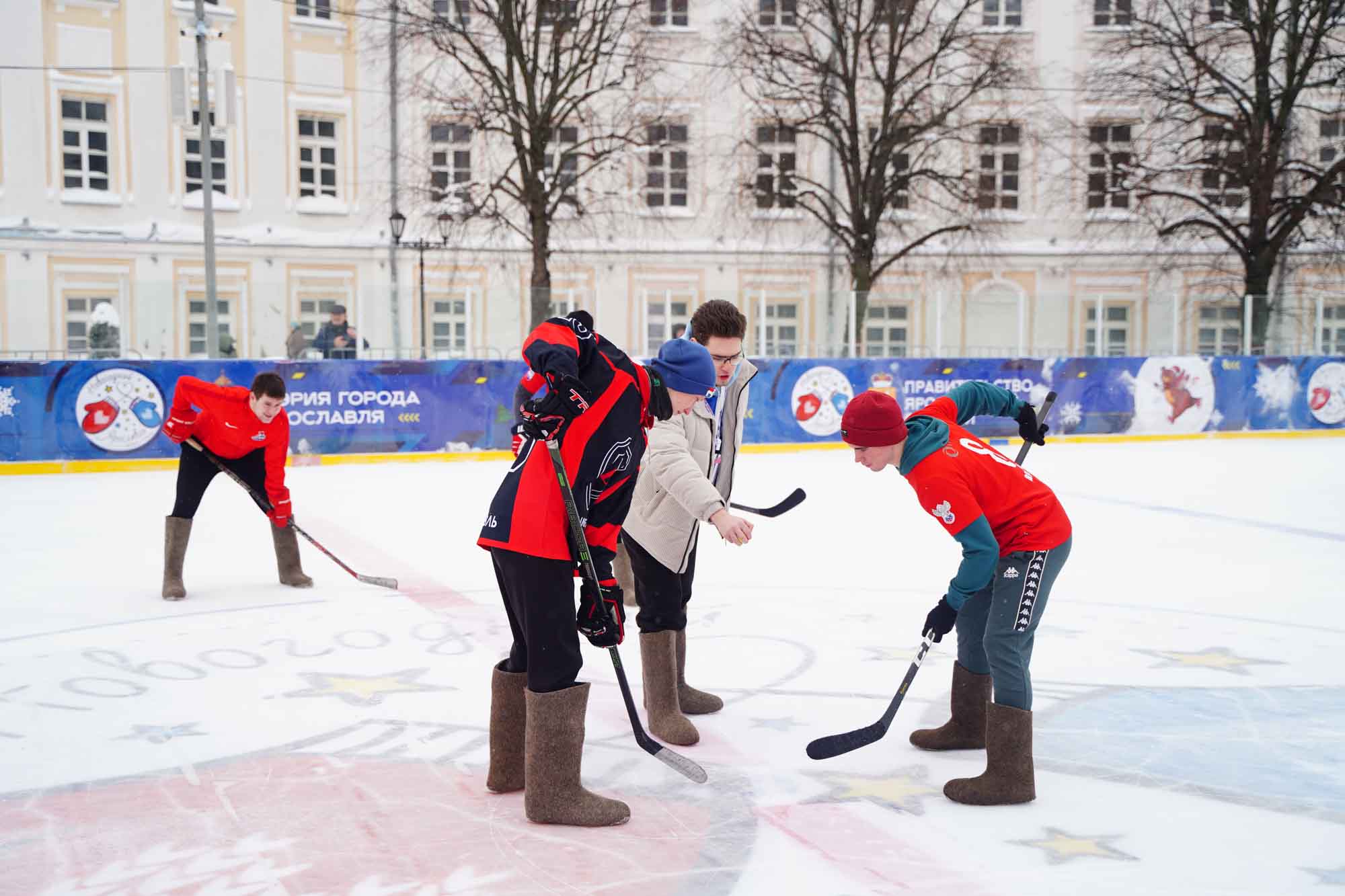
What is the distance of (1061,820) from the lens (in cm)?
352

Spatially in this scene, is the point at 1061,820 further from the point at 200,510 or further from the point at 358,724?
the point at 200,510

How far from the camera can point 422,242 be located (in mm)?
19641

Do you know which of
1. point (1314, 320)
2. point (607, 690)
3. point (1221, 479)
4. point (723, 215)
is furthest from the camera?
point (723, 215)

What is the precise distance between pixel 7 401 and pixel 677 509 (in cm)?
1058

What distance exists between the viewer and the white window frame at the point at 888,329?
16688 millimetres

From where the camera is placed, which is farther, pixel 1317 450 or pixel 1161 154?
pixel 1161 154

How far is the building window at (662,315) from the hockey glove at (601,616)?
19075 millimetres

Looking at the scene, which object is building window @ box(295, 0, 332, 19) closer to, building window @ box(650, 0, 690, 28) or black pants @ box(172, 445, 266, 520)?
building window @ box(650, 0, 690, 28)

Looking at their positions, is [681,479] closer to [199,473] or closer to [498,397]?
[199,473]

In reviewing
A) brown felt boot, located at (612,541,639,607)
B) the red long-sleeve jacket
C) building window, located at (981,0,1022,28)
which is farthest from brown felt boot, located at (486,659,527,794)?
building window, located at (981,0,1022,28)

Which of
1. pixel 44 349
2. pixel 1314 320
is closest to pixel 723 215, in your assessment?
pixel 1314 320

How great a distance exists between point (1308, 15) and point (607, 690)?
21620 mm

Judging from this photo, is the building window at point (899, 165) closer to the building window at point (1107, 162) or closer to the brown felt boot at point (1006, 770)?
the building window at point (1107, 162)

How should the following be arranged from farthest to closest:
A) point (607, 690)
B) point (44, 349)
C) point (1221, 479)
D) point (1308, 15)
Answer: point (1308, 15) → point (44, 349) → point (1221, 479) → point (607, 690)
